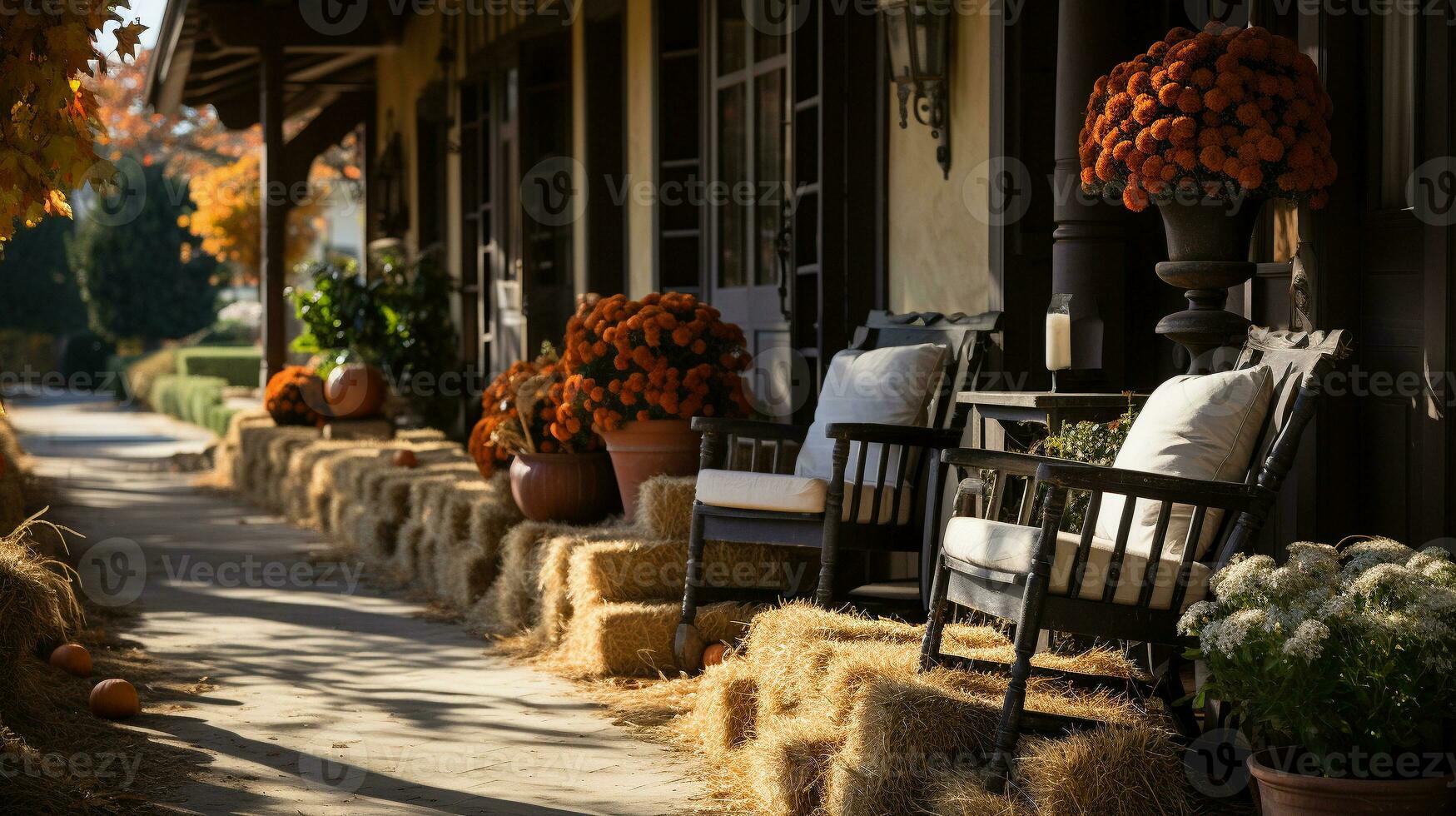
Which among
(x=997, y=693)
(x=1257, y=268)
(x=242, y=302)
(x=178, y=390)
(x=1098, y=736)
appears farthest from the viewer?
(x=242, y=302)

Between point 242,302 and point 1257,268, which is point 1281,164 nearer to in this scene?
point 1257,268

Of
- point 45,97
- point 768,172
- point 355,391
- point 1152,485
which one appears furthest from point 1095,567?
point 355,391

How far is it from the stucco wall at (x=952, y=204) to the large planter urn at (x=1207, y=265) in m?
1.24

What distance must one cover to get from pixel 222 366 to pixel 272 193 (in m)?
Result: 10.3

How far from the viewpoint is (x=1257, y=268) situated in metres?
3.64

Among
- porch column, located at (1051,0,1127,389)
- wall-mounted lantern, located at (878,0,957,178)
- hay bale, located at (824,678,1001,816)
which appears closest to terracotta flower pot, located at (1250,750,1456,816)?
hay bale, located at (824,678,1001,816)

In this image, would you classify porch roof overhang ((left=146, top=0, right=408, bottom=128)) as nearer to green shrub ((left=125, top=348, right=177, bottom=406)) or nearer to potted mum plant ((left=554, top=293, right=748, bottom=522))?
potted mum plant ((left=554, top=293, right=748, bottom=522))

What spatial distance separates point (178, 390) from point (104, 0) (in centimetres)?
1575

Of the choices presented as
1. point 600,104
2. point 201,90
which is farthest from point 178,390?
point 600,104

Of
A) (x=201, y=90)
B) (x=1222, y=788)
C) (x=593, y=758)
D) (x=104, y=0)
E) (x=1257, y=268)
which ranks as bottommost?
(x=593, y=758)

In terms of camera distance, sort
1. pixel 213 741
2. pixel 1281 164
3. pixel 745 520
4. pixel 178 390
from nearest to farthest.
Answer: pixel 1281 164
pixel 213 741
pixel 745 520
pixel 178 390

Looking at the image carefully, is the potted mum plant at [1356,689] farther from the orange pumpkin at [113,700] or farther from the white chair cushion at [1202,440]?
the orange pumpkin at [113,700]

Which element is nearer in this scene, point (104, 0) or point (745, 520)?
point (104, 0)

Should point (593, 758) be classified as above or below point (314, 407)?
below
